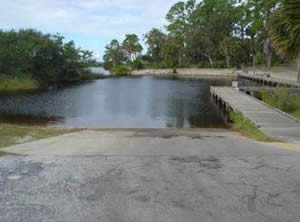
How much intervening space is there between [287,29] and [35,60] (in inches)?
1937

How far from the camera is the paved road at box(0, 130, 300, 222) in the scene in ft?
13.9

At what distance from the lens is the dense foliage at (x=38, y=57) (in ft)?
159

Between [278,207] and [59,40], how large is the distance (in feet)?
207

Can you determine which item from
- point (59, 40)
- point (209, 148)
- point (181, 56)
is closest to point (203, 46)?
point (181, 56)

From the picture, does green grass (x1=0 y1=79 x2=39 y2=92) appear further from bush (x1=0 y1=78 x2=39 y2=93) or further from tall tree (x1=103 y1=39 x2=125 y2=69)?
tall tree (x1=103 y1=39 x2=125 y2=69)

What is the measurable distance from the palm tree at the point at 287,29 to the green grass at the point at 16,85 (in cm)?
3868

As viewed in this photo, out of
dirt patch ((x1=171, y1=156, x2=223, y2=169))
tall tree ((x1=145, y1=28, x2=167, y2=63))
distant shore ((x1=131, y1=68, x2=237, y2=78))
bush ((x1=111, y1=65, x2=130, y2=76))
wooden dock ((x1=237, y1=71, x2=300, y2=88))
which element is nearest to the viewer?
dirt patch ((x1=171, y1=156, x2=223, y2=169))

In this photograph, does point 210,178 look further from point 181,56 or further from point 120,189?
point 181,56

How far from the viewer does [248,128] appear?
14.1 meters

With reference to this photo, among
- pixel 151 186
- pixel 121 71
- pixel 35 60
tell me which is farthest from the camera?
pixel 121 71

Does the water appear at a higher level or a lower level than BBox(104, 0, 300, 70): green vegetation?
lower

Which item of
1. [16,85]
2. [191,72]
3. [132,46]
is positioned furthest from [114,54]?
[16,85]

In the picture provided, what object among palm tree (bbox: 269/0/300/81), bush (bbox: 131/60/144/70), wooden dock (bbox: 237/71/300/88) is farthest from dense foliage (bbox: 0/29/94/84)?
palm tree (bbox: 269/0/300/81)

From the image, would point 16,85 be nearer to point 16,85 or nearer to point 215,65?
point 16,85
